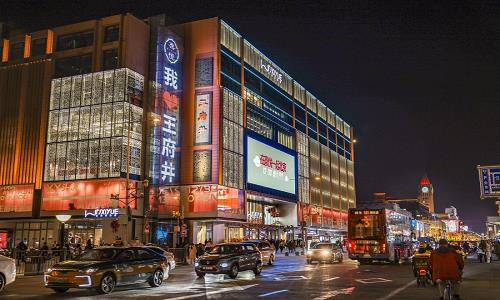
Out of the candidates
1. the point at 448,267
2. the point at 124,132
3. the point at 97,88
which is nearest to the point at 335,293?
the point at 448,267

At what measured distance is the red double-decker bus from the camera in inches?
1298

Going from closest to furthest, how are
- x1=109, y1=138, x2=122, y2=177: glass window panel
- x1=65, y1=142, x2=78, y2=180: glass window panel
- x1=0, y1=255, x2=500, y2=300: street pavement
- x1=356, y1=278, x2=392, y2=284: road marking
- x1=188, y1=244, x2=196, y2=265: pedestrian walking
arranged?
x1=0, y1=255, x2=500, y2=300: street pavement
x1=356, y1=278, x2=392, y2=284: road marking
x1=188, y1=244, x2=196, y2=265: pedestrian walking
x1=109, y1=138, x2=122, y2=177: glass window panel
x1=65, y1=142, x2=78, y2=180: glass window panel

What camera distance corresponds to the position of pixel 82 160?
55.8 m

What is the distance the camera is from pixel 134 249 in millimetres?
18875

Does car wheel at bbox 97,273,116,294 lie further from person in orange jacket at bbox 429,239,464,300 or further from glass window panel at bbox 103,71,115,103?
glass window panel at bbox 103,71,115,103

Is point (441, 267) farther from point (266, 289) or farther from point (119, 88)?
point (119, 88)

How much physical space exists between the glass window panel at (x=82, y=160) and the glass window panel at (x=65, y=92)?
17.2 feet

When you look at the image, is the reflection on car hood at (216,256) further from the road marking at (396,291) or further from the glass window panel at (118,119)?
the glass window panel at (118,119)

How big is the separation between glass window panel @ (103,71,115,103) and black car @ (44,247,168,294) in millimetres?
38676

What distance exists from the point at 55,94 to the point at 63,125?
400 cm

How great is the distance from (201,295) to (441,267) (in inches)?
297

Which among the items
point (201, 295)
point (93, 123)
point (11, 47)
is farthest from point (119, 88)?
point (201, 295)

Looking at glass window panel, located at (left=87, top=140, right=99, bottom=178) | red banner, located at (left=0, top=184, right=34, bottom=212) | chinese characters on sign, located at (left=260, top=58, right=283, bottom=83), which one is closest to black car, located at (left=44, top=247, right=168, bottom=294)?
glass window panel, located at (left=87, top=140, right=99, bottom=178)

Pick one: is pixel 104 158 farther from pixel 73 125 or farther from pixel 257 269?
pixel 257 269
